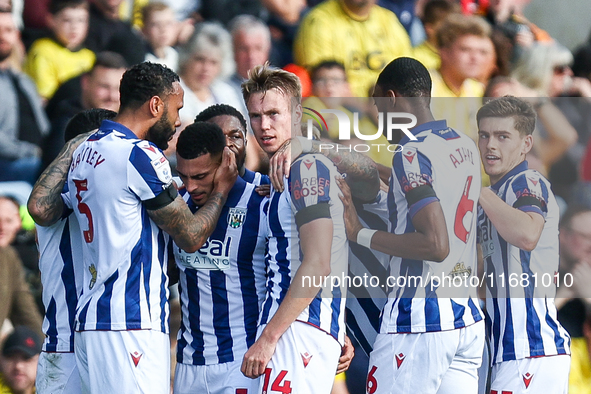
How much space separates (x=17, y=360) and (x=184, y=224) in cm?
275

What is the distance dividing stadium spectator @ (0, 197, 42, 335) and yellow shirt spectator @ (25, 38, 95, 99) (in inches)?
46.2

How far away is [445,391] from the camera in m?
3.88

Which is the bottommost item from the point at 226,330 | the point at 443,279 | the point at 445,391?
the point at 445,391

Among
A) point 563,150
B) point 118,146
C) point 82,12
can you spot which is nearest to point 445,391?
point 118,146

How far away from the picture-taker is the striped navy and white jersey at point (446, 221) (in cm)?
388

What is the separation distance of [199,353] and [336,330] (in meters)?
0.83

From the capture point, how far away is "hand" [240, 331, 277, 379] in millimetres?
3480

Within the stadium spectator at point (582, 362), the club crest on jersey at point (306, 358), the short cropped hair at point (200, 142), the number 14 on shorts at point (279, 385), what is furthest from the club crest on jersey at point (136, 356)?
the stadium spectator at point (582, 362)

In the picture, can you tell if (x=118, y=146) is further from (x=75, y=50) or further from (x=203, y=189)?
(x=75, y=50)

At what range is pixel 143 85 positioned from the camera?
3.82 metres

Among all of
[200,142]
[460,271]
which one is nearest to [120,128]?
[200,142]

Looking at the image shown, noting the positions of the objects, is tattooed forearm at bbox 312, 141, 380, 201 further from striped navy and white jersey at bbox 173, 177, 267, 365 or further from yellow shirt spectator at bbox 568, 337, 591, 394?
Answer: yellow shirt spectator at bbox 568, 337, 591, 394

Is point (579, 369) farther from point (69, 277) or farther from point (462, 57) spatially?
point (69, 277)

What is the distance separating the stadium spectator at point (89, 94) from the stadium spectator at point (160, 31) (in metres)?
0.48
